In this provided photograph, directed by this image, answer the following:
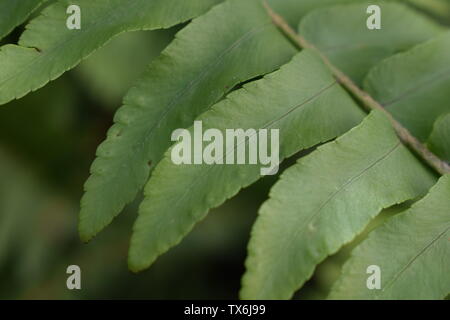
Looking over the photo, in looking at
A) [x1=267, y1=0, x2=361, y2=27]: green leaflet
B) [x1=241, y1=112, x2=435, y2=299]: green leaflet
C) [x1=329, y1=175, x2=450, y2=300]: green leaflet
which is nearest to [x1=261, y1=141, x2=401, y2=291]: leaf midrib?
[x1=241, y1=112, x2=435, y2=299]: green leaflet

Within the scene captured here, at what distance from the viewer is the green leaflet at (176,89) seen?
4.05 feet

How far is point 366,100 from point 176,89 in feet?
1.56

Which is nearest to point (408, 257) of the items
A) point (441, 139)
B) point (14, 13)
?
point (441, 139)

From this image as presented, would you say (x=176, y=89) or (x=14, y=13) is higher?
(x=14, y=13)

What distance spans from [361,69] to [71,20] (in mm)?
753

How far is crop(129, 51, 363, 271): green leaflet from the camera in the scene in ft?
3.86

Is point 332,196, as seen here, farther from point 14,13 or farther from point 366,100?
point 14,13

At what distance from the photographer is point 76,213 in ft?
8.64

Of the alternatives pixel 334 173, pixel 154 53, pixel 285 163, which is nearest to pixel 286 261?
pixel 334 173

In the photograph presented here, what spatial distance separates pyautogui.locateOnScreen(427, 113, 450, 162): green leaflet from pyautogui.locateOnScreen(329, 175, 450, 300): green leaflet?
0.52ft

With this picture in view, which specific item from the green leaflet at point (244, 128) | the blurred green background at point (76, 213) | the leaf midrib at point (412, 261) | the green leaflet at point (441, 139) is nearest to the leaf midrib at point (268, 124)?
the green leaflet at point (244, 128)

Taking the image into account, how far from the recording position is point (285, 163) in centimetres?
247

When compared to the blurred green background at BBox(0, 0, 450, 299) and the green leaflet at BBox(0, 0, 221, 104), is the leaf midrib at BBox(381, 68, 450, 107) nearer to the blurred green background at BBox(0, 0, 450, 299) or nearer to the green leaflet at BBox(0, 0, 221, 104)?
the green leaflet at BBox(0, 0, 221, 104)
